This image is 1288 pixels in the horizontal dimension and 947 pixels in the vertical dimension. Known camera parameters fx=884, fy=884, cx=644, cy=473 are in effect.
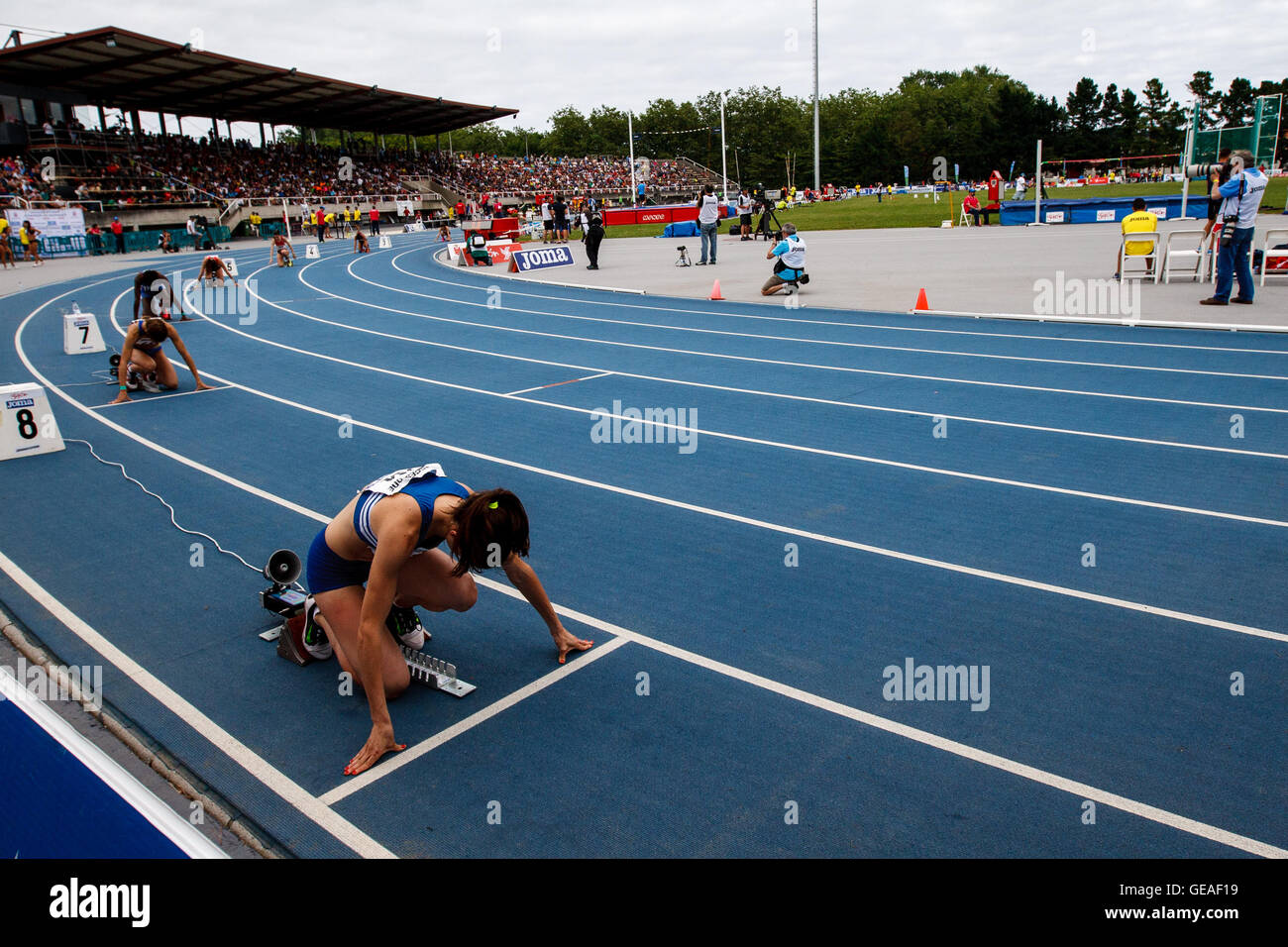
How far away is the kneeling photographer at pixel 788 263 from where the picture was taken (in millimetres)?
19094

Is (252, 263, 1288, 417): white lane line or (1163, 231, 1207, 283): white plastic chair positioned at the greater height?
(1163, 231, 1207, 283): white plastic chair

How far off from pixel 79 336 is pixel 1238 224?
19.9 meters

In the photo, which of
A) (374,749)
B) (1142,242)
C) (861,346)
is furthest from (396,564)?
(1142,242)

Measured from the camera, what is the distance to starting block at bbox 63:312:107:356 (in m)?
16.3

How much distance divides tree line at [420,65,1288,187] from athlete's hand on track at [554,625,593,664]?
100303 mm

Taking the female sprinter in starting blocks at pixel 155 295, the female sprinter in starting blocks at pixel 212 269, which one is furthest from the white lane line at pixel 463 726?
the female sprinter in starting blocks at pixel 212 269

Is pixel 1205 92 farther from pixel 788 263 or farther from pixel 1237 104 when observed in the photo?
pixel 788 263

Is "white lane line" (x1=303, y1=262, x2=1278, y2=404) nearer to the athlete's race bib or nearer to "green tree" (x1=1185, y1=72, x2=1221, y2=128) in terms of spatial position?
the athlete's race bib

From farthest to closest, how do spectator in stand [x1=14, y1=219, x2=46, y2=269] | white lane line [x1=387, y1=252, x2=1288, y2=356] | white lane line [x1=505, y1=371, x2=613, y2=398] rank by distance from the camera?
spectator in stand [x1=14, y1=219, x2=46, y2=269] < white lane line [x1=387, y1=252, x2=1288, y2=356] < white lane line [x1=505, y1=371, x2=613, y2=398]

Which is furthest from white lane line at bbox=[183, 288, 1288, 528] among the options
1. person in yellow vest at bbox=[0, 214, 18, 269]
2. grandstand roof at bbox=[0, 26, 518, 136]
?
grandstand roof at bbox=[0, 26, 518, 136]

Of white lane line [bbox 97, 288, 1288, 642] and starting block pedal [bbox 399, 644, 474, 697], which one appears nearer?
starting block pedal [bbox 399, 644, 474, 697]
